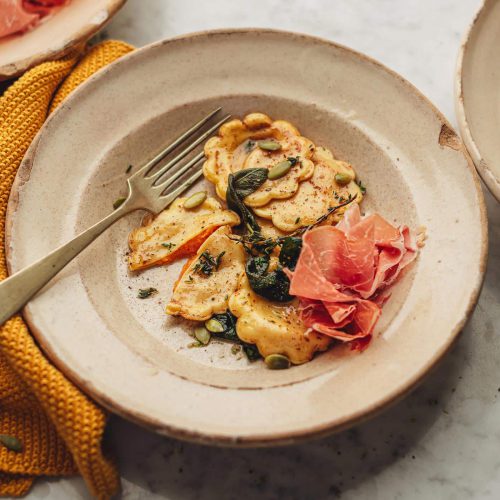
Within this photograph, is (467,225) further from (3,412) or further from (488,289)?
(3,412)

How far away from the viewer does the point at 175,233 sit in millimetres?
2533

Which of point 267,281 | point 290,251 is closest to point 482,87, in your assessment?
point 290,251

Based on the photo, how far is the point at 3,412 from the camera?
2346 millimetres

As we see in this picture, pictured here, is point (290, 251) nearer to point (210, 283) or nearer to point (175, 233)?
point (210, 283)

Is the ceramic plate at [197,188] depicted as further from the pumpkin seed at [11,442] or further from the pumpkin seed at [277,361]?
the pumpkin seed at [11,442]

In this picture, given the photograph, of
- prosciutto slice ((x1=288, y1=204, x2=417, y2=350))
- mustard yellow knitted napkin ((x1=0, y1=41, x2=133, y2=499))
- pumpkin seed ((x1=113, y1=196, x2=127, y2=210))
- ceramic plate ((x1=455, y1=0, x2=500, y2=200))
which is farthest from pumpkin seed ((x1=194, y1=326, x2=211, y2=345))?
ceramic plate ((x1=455, y1=0, x2=500, y2=200))

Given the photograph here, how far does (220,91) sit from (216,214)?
491mm

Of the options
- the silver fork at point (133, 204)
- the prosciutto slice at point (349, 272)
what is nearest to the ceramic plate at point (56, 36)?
the silver fork at point (133, 204)

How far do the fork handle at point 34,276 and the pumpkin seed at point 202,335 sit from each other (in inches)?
19.3

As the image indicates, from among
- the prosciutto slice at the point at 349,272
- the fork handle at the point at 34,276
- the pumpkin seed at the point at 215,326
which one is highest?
the fork handle at the point at 34,276

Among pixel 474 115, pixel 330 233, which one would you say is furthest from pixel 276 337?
pixel 474 115

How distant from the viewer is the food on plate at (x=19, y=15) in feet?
9.21

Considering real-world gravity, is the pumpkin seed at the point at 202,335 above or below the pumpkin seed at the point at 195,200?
below

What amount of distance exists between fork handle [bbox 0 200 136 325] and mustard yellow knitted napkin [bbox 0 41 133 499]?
5 cm
